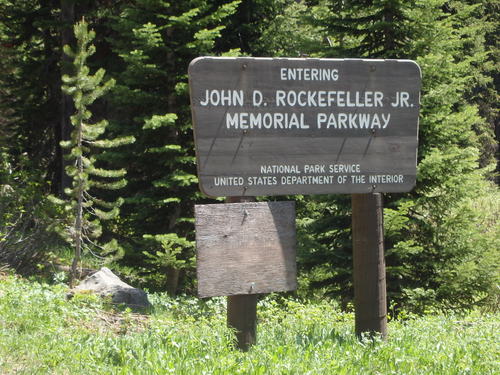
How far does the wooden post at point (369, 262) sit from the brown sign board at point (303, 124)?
0.76ft

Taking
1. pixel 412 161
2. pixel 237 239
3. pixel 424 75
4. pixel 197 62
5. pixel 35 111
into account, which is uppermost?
pixel 35 111

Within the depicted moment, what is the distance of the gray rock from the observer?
1016 cm

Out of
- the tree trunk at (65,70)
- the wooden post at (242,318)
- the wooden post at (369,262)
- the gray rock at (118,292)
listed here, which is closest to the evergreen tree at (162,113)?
the gray rock at (118,292)

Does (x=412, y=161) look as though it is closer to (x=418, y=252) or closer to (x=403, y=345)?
(x=403, y=345)

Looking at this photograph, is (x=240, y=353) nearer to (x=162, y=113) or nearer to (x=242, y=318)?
(x=242, y=318)

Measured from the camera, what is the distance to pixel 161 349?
5.27m

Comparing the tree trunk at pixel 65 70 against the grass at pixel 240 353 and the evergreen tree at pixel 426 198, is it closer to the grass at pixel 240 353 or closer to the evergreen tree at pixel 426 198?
the evergreen tree at pixel 426 198

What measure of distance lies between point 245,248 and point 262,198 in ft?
24.1

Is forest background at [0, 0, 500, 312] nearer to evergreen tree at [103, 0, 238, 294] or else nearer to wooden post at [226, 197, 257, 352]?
evergreen tree at [103, 0, 238, 294]

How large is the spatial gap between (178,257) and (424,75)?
18.2ft

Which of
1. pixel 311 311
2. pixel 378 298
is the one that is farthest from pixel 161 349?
pixel 311 311

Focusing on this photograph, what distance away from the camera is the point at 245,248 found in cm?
532

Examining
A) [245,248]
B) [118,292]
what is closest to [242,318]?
[245,248]

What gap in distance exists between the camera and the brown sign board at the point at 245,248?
5176 millimetres
